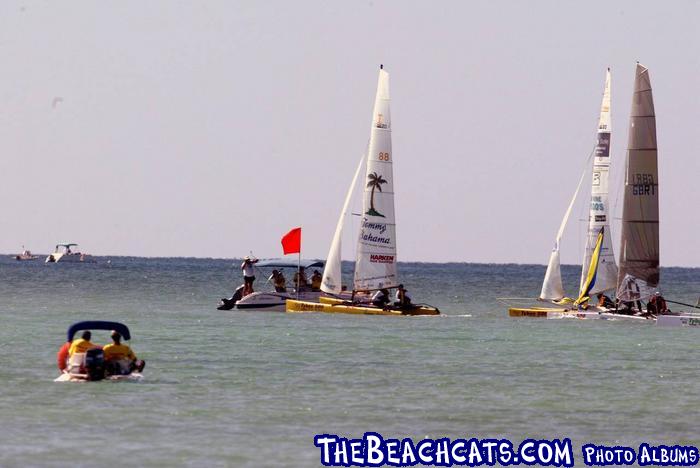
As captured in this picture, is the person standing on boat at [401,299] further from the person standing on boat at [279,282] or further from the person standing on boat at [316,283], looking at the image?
the person standing on boat at [279,282]

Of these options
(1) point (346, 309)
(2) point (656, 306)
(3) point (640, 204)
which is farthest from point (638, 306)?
(1) point (346, 309)

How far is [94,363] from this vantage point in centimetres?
3459

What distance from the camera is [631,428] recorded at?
95.4 feet

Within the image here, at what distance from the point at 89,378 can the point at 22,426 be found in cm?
702

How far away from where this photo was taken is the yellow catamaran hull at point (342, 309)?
67.1 m

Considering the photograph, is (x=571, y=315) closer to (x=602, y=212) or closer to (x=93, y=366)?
(x=602, y=212)

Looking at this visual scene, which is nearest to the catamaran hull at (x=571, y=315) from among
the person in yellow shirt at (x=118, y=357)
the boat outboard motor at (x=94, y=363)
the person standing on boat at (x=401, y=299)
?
the person standing on boat at (x=401, y=299)

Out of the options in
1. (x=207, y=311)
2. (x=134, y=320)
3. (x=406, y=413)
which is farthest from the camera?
(x=207, y=311)

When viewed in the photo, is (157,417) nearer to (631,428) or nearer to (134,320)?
(631,428)

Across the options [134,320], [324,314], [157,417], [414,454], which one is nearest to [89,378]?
[157,417]

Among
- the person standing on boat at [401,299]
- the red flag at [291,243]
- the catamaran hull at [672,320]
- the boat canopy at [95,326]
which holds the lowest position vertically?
the catamaran hull at [672,320]

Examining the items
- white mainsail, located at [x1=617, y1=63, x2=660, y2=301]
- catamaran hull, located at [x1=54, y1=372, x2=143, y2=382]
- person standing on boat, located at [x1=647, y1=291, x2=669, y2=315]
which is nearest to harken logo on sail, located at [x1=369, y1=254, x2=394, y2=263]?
white mainsail, located at [x1=617, y1=63, x2=660, y2=301]

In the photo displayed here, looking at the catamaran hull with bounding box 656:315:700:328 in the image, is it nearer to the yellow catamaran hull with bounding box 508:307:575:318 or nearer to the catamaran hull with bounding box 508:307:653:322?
the catamaran hull with bounding box 508:307:653:322

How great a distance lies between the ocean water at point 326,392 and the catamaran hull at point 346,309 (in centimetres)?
599
